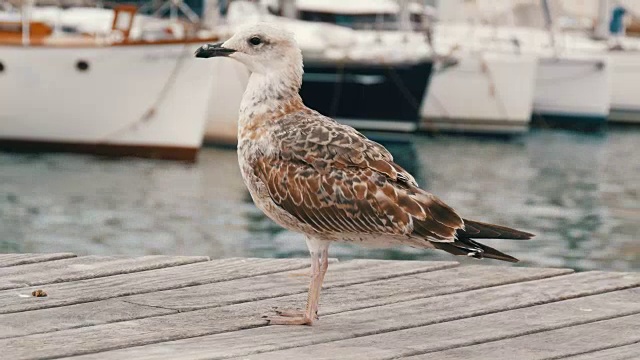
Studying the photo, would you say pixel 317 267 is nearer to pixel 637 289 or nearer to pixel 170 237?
pixel 637 289

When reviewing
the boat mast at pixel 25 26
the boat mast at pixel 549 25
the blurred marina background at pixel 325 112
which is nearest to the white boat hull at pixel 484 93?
the blurred marina background at pixel 325 112

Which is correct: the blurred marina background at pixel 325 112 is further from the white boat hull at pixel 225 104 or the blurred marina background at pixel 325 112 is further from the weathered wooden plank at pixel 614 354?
the weathered wooden plank at pixel 614 354

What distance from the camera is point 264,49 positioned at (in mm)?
5062

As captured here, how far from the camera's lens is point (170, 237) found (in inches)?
716

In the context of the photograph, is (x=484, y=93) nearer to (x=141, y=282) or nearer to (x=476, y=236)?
(x=141, y=282)

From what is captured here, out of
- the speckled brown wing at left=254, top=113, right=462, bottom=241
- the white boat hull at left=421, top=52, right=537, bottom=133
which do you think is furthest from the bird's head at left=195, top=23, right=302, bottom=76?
the white boat hull at left=421, top=52, right=537, bottom=133

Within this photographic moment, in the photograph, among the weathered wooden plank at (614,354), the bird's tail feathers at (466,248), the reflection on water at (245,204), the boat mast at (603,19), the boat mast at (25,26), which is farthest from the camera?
the boat mast at (603,19)

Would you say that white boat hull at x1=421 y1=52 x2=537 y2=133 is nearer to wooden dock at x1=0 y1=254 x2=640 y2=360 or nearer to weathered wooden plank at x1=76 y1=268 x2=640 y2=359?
wooden dock at x1=0 y1=254 x2=640 y2=360

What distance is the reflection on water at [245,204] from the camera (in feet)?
57.7

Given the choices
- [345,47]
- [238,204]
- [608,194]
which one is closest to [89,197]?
[238,204]

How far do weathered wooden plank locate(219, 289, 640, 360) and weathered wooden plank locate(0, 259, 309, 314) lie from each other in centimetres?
74

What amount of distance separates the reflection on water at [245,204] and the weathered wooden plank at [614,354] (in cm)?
646

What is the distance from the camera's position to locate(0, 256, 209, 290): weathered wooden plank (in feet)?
17.1

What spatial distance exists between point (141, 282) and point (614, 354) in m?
1.89
